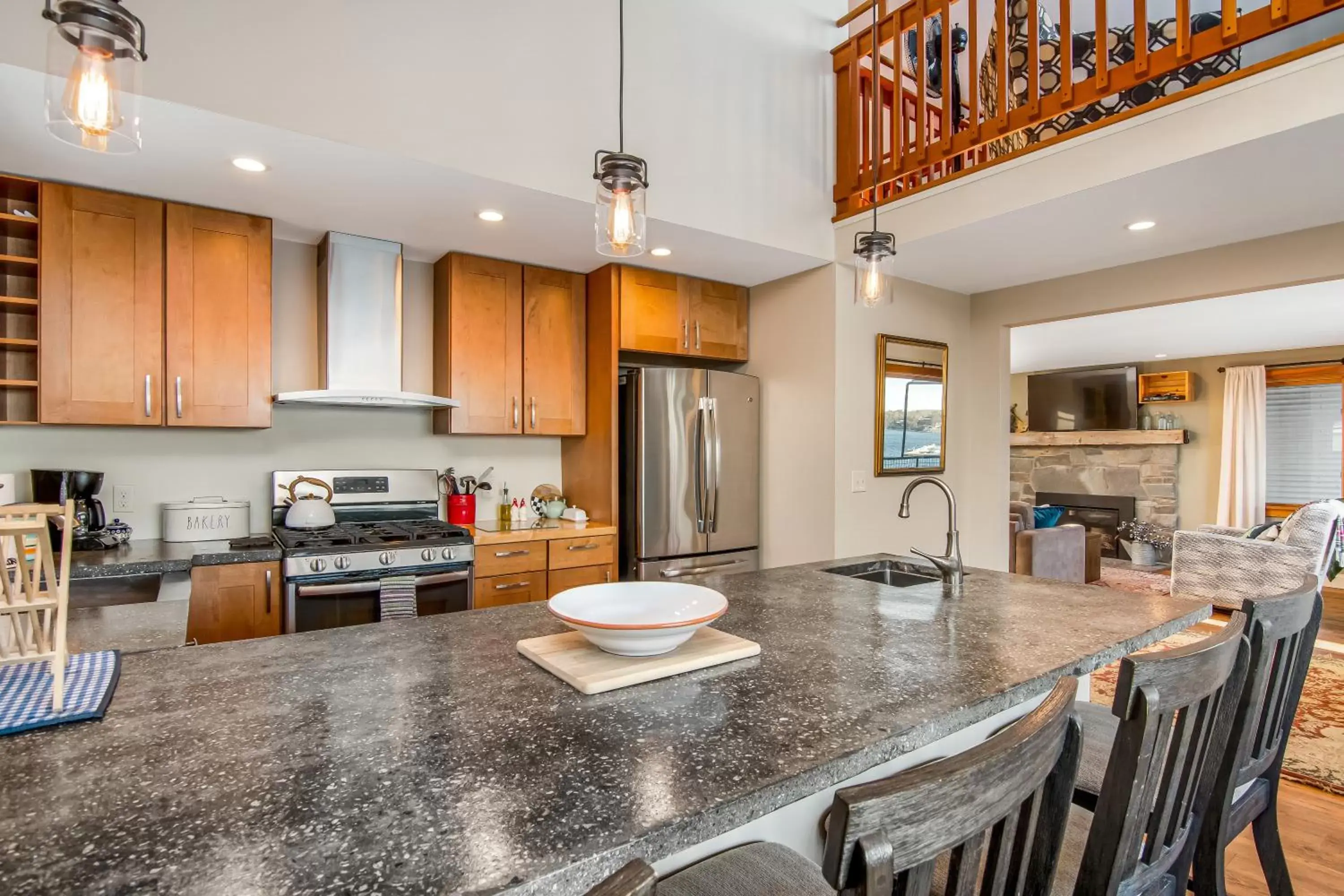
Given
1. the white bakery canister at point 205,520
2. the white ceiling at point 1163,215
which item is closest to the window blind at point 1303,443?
the white ceiling at point 1163,215

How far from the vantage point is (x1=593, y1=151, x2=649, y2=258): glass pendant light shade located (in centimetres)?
165

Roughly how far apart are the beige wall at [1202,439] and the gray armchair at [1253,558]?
2.68 m

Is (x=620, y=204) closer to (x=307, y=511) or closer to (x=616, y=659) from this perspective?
(x=616, y=659)

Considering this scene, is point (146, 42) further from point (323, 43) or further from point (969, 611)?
point (969, 611)

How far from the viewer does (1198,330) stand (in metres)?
6.24

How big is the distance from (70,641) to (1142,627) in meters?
2.30

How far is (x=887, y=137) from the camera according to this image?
3.71m

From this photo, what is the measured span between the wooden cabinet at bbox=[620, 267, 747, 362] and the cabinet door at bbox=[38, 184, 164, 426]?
6.55ft

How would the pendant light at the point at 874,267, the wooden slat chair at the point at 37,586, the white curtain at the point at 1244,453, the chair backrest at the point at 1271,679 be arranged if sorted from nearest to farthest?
the wooden slat chair at the point at 37,586 → the chair backrest at the point at 1271,679 → the pendant light at the point at 874,267 → the white curtain at the point at 1244,453

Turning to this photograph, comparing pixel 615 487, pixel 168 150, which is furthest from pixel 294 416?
pixel 615 487

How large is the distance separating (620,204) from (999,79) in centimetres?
195

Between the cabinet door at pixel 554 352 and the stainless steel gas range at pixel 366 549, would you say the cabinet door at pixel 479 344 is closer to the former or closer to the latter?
the cabinet door at pixel 554 352

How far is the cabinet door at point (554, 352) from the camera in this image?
142 inches

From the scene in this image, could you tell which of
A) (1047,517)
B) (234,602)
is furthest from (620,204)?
(1047,517)
